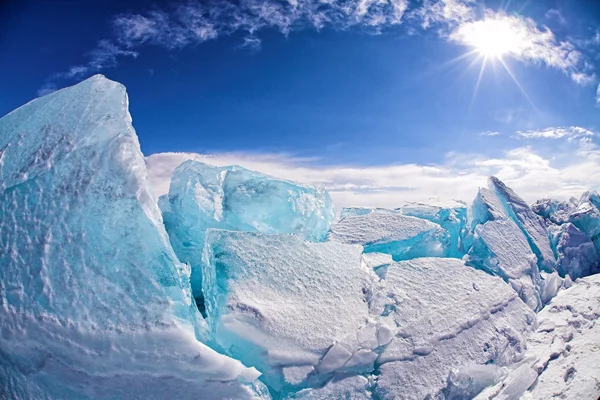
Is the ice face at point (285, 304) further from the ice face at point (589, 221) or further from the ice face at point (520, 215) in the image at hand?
the ice face at point (589, 221)

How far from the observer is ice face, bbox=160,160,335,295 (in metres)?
4.06

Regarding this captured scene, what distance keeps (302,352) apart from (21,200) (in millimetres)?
2213

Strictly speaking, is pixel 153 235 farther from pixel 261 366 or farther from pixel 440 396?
pixel 440 396

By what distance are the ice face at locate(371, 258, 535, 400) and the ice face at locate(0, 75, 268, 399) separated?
1.18 m

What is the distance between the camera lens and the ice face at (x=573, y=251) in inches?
227

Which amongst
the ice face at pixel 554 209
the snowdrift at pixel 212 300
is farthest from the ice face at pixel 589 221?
the snowdrift at pixel 212 300

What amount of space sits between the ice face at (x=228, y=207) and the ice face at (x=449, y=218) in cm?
207

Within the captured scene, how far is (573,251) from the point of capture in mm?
5910

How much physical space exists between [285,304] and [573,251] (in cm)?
515

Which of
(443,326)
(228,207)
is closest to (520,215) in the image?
(443,326)

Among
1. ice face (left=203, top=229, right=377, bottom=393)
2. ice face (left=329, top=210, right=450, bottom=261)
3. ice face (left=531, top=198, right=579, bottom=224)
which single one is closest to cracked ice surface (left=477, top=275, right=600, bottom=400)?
ice face (left=203, top=229, right=377, bottom=393)

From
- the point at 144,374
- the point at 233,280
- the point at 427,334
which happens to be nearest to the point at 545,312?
the point at 427,334

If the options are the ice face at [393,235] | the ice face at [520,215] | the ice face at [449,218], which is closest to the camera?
the ice face at [393,235]

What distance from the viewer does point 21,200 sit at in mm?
2723
